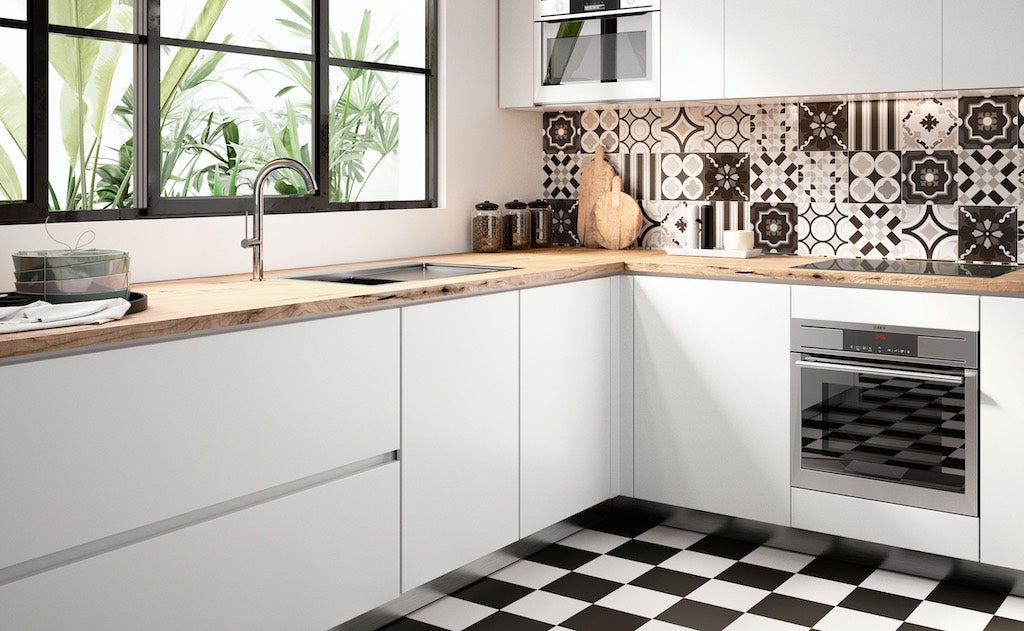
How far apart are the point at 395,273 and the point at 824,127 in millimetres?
1596

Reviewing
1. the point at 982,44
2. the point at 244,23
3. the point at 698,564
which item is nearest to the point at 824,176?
the point at 982,44

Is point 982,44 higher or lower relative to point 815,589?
higher

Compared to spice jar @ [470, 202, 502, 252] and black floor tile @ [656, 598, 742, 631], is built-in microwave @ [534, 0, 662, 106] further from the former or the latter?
black floor tile @ [656, 598, 742, 631]

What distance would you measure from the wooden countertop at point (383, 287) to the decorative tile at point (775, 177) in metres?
0.28

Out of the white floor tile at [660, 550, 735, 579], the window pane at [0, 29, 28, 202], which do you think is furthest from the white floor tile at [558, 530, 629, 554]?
the window pane at [0, 29, 28, 202]

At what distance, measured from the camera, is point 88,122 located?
4.34 metres

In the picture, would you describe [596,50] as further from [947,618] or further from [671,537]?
[947,618]

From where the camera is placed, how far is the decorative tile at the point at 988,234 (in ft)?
11.9

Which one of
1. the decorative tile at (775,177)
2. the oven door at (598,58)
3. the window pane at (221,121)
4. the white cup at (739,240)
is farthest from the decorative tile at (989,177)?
the window pane at (221,121)

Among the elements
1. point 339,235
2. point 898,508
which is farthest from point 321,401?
point 898,508

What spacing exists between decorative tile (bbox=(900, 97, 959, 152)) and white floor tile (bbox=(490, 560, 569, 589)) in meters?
1.87

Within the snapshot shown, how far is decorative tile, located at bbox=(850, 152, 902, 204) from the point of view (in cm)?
380

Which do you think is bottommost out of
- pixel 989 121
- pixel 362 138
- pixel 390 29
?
pixel 989 121

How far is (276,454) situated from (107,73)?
2.27 metres
